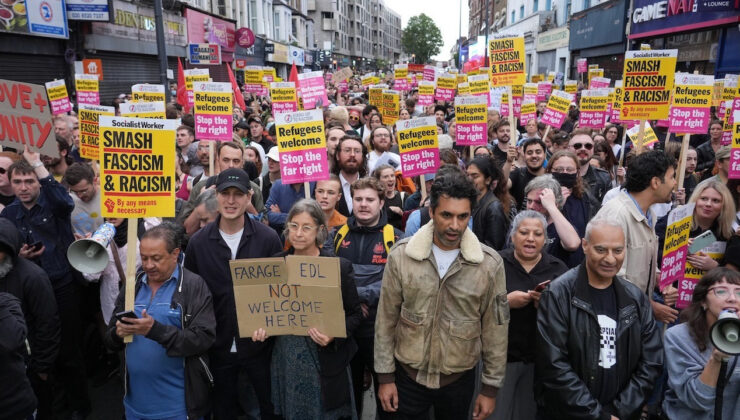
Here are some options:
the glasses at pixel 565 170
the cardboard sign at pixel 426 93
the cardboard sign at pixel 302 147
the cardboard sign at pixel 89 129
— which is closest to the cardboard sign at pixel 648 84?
the glasses at pixel 565 170

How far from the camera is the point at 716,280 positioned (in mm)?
Answer: 2949

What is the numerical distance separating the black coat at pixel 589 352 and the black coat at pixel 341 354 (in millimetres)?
1161

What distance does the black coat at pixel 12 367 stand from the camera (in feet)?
9.40

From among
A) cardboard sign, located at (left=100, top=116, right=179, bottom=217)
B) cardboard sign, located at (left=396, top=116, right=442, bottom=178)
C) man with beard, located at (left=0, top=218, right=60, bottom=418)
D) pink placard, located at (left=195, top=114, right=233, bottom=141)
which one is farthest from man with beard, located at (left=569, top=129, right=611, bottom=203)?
man with beard, located at (left=0, top=218, right=60, bottom=418)

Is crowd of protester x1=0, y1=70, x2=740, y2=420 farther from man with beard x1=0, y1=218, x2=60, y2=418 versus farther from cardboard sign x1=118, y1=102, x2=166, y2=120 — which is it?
cardboard sign x1=118, y1=102, x2=166, y2=120

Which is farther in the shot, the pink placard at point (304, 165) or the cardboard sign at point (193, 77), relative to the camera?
the cardboard sign at point (193, 77)

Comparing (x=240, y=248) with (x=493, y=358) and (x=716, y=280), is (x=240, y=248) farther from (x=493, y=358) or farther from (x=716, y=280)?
(x=716, y=280)

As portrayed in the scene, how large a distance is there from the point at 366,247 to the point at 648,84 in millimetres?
4946

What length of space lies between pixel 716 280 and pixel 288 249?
268 centimetres

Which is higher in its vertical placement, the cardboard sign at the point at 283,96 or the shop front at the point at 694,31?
the shop front at the point at 694,31

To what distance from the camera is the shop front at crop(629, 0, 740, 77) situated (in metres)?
16.7

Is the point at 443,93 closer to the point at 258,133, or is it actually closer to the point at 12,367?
the point at 258,133

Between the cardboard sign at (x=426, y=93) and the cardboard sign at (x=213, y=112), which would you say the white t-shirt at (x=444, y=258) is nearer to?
the cardboard sign at (x=213, y=112)

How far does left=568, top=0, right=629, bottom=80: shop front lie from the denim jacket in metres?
26.0
